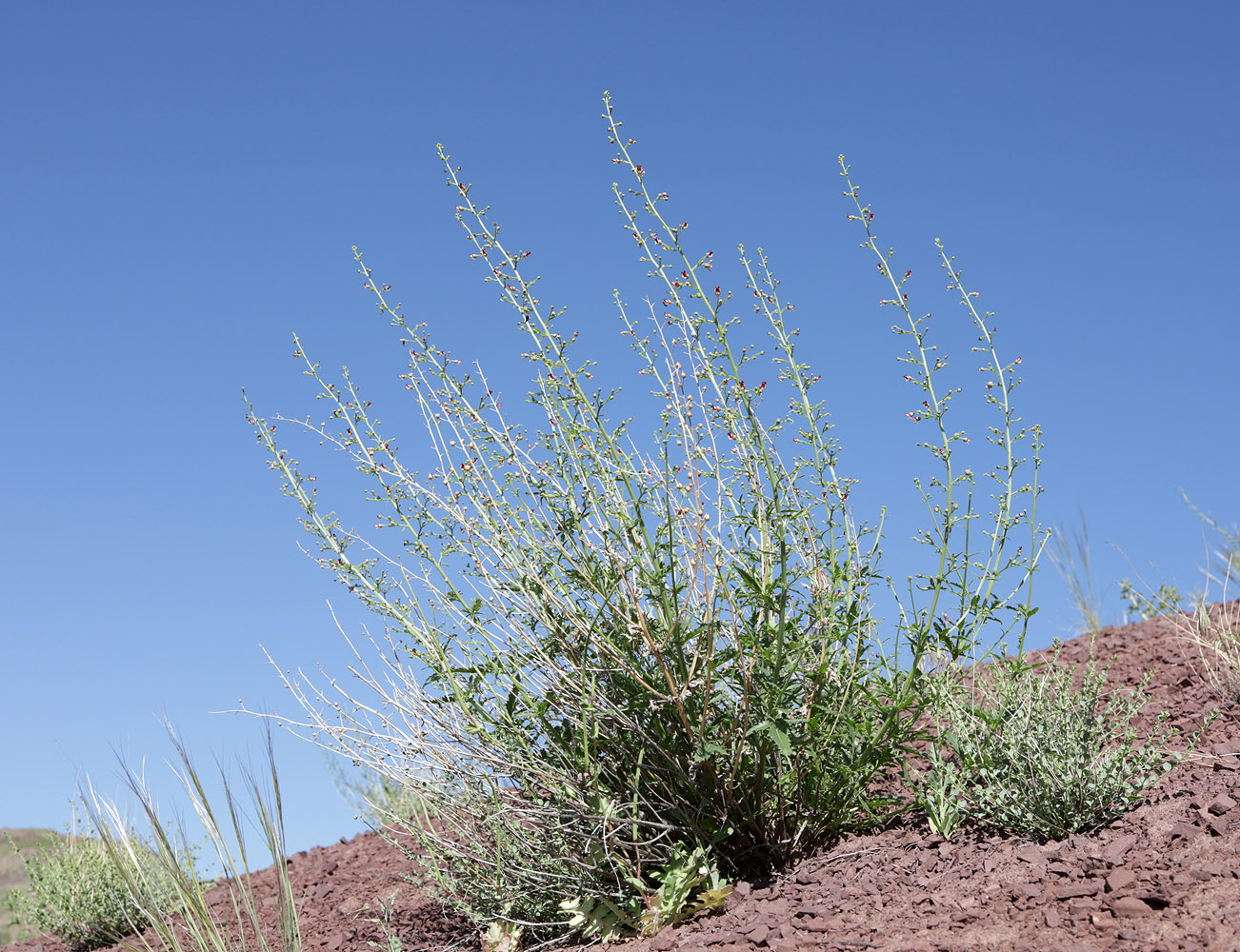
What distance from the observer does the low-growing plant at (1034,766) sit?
140 inches

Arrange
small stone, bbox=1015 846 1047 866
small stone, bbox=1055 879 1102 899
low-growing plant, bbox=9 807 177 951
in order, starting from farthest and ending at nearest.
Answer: low-growing plant, bbox=9 807 177 951 < small stone, bbox=1015 846 1047 866 < small stone, bbox=1055 879 1102 899

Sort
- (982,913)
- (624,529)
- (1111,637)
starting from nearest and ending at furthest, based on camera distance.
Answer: (982,913) → (624,529) → (1111,637)

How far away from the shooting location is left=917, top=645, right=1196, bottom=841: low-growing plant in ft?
11.7

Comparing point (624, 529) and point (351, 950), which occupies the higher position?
point (624, 529)

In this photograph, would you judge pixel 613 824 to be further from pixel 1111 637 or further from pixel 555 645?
pixel 1111 637

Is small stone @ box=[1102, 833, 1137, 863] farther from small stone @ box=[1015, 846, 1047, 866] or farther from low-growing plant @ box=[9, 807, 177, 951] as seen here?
low-growing plant @ box=[9, 807, 177, 951]

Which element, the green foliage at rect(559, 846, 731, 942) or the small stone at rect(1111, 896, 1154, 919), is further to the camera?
the green foliage at rect(559, 846, 731, 942)

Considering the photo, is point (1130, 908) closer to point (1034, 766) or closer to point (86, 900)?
point (1034, 766)

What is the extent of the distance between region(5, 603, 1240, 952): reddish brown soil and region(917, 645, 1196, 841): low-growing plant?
9 cm

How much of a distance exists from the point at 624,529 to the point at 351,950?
8.27ft

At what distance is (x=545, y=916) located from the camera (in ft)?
13.1

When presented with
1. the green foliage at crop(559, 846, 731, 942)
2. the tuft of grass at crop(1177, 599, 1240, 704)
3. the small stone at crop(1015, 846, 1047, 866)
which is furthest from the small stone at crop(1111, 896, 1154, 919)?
the tuft of grass at crop(1177, 599, 1240, 704)

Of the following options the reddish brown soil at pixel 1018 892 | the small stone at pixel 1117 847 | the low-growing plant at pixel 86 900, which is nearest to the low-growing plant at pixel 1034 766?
the reddish brown soil at pixel 1018 892

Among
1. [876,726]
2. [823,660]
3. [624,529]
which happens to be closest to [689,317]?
[624,529]
